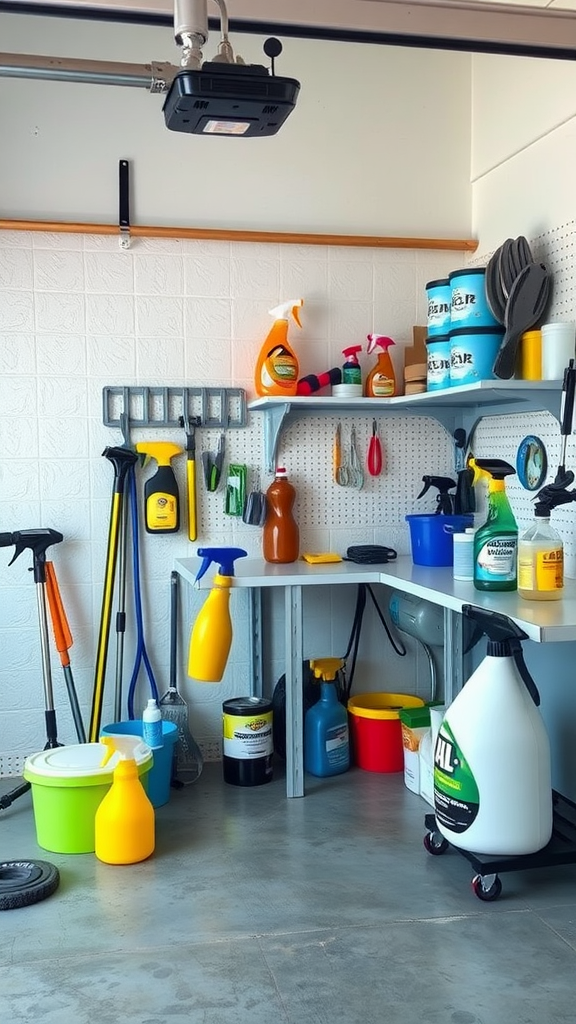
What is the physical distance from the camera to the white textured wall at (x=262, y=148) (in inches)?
136

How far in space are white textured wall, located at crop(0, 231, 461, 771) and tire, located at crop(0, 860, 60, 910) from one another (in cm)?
91

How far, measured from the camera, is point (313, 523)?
3.79 m

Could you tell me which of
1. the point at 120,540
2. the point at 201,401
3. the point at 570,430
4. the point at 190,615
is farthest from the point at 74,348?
the point at 570,430

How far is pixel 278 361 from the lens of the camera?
350 centimetres

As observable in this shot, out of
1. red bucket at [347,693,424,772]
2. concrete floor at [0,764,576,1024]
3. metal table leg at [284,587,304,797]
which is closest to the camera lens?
concrete floor at [0,764,576,1024]

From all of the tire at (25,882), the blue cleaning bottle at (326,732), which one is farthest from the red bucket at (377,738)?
the tire at (25,882)

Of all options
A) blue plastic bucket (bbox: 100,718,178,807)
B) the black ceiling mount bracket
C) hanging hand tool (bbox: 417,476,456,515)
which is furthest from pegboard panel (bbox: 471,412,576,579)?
the black ceiling mount bracket

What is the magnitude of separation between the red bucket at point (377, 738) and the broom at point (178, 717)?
0.59 m

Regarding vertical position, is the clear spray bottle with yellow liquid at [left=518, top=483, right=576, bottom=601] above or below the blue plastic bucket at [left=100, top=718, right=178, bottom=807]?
above

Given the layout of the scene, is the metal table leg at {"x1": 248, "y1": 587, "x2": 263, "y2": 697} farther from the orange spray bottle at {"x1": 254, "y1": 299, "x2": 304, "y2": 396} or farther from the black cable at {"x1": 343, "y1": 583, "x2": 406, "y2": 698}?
the orange spray bottle at {"x1": 254, "y1": 299, "x2": 304, "y2": 396}

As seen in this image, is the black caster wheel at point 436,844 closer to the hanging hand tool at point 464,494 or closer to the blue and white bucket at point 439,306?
the hanging hand tool at point 464,494

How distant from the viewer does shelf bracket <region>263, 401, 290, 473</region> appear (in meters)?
3.56

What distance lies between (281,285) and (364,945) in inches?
94.6

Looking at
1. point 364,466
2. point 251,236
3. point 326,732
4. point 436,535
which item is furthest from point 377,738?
point 251,236
